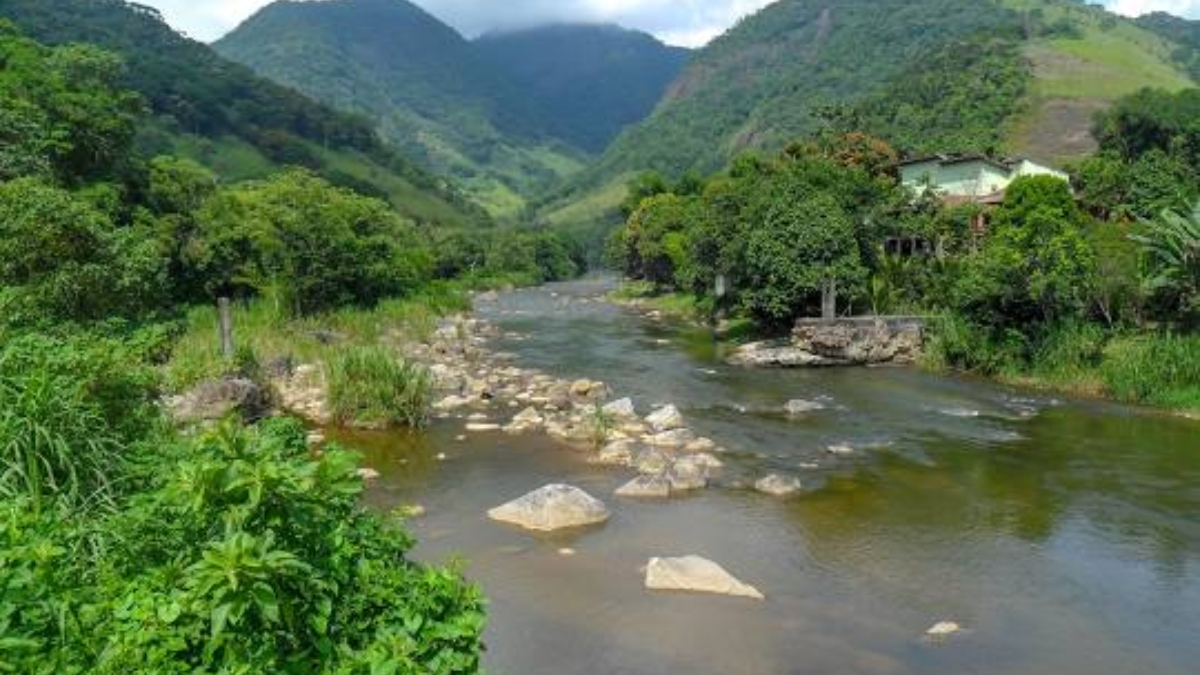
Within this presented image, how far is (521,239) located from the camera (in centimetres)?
12862

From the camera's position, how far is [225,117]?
452 feet

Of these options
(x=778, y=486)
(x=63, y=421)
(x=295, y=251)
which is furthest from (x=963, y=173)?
(x=63, y=421)

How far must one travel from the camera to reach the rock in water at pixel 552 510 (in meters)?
19.2

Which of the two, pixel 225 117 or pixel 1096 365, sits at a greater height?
pixel 225 117

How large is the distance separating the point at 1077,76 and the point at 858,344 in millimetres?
104247

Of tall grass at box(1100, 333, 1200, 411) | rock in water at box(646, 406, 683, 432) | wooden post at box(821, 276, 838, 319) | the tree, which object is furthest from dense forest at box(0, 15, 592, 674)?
wooden post at box(821, 276, 838, 319)

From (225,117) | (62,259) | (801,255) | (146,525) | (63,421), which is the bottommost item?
(801,255)

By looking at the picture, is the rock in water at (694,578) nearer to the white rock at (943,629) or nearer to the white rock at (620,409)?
the white rock at (943,629)

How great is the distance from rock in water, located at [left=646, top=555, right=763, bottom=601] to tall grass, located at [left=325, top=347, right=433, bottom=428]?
12.6 metres

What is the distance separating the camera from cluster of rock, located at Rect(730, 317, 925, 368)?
134 ft

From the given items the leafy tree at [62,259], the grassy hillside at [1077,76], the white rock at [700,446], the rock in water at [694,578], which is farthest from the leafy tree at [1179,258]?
the grassy hillside at [1077,76]

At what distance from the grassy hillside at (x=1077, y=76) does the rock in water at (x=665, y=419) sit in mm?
78655

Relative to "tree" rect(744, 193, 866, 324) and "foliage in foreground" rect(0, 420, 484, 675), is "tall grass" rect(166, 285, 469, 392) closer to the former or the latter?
"tree" rect(744, 193, 866, 324)

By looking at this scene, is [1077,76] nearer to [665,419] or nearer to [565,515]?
[665,419]
